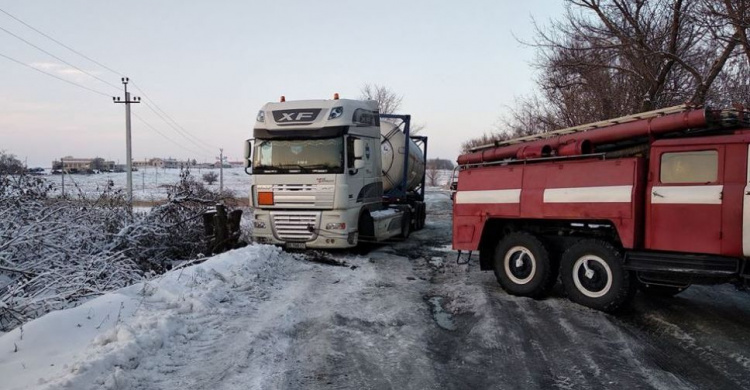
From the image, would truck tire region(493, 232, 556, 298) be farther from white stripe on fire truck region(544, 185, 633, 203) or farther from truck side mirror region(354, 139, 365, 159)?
truck side mirror region(354, 139, 365, 159)

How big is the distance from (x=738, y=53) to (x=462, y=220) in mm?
8417

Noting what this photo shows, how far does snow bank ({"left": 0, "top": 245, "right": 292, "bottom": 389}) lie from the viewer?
4113 mm

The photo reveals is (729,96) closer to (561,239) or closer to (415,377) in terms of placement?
(561,239)

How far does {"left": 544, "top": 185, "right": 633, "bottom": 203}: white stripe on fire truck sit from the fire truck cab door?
0.31 m

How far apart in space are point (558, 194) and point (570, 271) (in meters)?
1.15

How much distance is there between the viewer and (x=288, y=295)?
25.7 feet

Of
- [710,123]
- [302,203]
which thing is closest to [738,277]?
[710,123]

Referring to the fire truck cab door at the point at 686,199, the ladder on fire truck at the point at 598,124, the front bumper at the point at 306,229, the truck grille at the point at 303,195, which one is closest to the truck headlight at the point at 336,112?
the truck grille at the point at 303,195

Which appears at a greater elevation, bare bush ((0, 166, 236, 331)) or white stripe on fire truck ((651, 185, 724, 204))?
white stripe on fire truck ((651, 185, 724, 204))

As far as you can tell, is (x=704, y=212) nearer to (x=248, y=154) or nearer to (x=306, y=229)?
(x=306, y=229)

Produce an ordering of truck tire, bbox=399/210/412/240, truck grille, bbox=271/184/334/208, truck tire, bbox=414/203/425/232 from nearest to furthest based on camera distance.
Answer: truck grille, bbox=271/184/334/208 → truck tire, bbox=399/210/412/240 → truck tire, bbox=414/203/425/232

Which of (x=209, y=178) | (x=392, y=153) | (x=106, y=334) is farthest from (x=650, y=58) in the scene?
(x=209, y=178)

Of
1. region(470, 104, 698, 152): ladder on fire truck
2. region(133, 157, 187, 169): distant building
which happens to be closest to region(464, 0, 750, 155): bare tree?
region(470, 104, 698, 152): ladder on fire truck

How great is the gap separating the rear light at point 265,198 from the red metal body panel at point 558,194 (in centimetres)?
465
